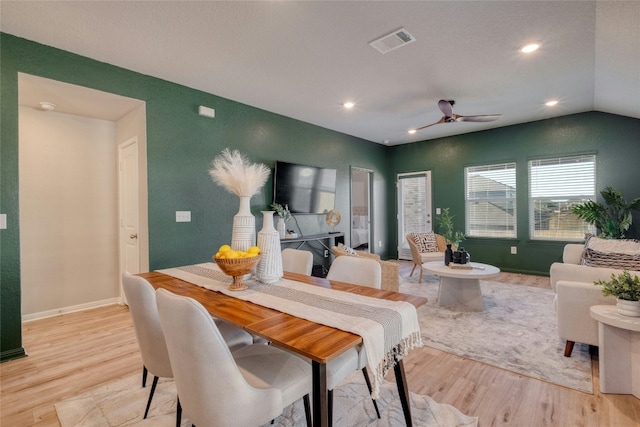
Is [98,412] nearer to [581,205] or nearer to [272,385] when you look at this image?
[272,385]

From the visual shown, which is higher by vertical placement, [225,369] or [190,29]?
[190,29]

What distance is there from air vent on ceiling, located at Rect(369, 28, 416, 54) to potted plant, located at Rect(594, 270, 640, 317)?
7.53 feet

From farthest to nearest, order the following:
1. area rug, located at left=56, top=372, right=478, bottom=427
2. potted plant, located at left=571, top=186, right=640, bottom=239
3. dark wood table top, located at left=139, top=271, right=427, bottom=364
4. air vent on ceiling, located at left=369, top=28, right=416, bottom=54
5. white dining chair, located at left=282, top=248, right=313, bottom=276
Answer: potted plant, located at left=571, top=186, right=640, bottom=239 < air vent on ceiling, located at left=369, top=28, right=416, bottom=54 < white dining chair, located at left=282, top=248, right=313, bottom=276 < area rug, located at left=56, top=372, right=478, bottom=427 < dark wood table top, located at left=139, top=271, right=427, bottom=364

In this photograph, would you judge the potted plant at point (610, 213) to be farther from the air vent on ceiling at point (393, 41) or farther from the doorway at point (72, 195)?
the doorway at point (72, 195)

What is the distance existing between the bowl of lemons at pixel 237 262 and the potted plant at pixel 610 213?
4.98 meters

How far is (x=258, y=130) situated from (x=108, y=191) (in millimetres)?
2111

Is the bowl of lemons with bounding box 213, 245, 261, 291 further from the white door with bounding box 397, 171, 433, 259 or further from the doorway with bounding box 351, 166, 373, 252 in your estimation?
the white door with bounding box 397, 171, 433, 259

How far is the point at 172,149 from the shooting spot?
3463mm

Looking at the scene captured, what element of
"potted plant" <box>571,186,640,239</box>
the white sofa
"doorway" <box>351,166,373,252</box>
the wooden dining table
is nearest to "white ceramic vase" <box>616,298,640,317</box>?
the white sofa

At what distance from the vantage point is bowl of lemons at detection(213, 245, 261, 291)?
157 cm

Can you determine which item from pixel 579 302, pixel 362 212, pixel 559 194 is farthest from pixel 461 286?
pixel 362 212

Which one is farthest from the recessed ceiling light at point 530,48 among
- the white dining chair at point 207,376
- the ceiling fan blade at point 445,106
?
the white dining chair at point 207,376

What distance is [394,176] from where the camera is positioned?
23.1 feet

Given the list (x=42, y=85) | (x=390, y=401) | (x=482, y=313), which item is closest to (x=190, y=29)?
(x=42, y=85)
